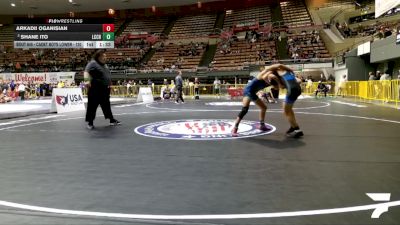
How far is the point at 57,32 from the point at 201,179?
1148 centimetres

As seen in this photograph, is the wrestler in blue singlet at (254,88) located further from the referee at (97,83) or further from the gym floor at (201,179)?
the referee at (97,83)

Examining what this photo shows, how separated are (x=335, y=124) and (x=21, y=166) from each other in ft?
19.3

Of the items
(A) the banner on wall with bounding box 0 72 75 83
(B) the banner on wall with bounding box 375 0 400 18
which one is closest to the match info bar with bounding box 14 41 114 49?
(B) the banner on wall with bounding box 375 0 400 18

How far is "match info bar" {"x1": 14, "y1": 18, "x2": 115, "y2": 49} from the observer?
13.2 m

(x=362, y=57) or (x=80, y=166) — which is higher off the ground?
(x=362, y=57)

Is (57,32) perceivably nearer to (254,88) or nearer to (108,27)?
(108,27)

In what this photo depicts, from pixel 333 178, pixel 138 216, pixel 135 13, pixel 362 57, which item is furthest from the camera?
pixel 135 13

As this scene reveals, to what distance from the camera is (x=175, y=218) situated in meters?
2.41

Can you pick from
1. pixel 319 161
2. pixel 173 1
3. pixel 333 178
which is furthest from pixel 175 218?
pixel 173 1

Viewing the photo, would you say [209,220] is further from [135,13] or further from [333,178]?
[135,13]

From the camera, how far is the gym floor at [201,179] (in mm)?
2467

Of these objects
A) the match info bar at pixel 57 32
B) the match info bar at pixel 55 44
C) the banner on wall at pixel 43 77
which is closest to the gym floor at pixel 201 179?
the match info bar at pixel 55 44

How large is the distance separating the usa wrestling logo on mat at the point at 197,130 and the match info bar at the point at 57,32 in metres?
6.89

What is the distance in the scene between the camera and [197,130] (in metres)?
6.77
